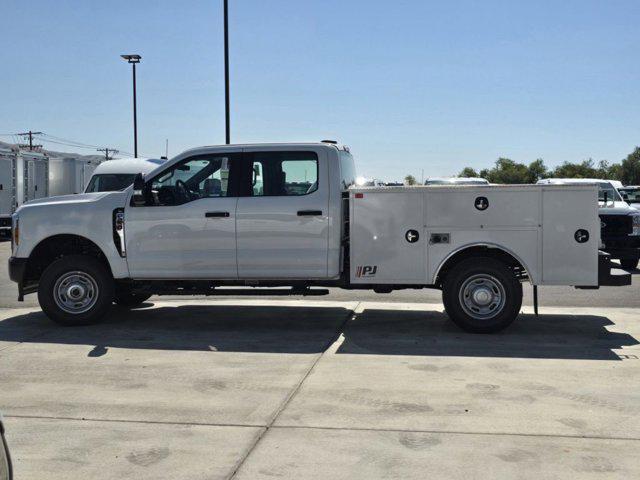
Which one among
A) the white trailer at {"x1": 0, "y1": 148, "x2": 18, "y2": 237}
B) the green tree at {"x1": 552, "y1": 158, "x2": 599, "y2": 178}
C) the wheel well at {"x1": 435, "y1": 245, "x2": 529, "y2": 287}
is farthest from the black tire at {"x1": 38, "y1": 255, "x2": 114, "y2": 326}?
the green tree at {"x1": 552, "y1": 158, "x2": 599, "y2": 178}

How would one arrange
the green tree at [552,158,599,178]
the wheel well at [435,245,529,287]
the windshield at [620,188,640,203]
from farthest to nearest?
the green tree at [552,158,599,178] → the windshield at [620,188,640,203] → the wheel well at [435,245,529,287]

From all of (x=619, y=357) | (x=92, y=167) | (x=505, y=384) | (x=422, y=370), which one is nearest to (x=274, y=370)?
(x=422, y=370)

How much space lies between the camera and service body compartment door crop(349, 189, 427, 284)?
27.9 feet

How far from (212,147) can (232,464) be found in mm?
5039

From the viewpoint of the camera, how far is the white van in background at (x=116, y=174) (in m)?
17.5

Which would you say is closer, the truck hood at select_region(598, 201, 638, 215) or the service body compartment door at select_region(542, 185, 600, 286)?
the service body compartment door at select_region(542, 185, 600, 286)

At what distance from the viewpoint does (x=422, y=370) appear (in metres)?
6.92

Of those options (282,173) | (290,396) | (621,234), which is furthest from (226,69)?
(290,396)

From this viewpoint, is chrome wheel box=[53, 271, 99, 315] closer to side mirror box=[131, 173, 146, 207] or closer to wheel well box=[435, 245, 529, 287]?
side mirror box=[131, 173, 146, 207]

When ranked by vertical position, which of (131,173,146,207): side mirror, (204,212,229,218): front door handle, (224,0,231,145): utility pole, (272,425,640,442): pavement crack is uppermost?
(224,0,231,145): utility pole

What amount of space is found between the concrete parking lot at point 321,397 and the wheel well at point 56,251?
648mm

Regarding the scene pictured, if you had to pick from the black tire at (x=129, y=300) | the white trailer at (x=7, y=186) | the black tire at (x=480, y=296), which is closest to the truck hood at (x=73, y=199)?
the black tire at (x=129, y=300)

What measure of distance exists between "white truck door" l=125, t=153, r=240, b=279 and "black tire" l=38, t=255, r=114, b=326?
390mm

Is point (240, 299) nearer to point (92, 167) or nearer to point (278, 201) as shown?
→ point (278, 201)
